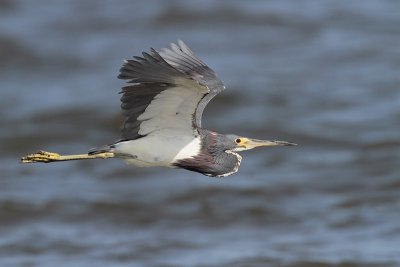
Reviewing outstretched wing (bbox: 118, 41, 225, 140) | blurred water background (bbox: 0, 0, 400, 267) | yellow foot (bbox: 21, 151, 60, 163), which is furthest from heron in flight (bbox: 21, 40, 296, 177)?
blurred water background (bbox: 0, 0, 400, 267)

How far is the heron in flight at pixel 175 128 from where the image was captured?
24.6ft

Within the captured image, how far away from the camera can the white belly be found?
7.74 meters

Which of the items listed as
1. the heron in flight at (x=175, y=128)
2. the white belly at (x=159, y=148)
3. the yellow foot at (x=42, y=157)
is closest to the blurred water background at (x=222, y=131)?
the yellow foot at (x=42, y=157)

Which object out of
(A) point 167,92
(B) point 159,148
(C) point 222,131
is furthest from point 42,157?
(C) point 222,131

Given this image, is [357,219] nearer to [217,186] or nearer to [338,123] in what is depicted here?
[217,186]

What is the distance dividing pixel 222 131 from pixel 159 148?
7043 millimetres

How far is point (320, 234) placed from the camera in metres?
11.6

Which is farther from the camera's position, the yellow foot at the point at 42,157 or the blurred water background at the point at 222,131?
the blurred water background at the point at 222,131

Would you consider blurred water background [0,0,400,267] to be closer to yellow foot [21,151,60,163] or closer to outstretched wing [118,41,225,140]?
yellow foot [21,151,60,163]

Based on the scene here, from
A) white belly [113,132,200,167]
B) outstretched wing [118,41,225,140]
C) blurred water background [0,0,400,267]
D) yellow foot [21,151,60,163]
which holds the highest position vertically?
blurred water background [0,0,400,267]

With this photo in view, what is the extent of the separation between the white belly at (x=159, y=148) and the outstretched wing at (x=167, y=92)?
6 cm

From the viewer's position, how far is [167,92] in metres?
7.46

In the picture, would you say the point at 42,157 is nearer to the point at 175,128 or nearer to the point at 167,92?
the point at 175,128

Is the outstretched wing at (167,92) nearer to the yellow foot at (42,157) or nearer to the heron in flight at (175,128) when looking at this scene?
the heron in flight at (175,128)
